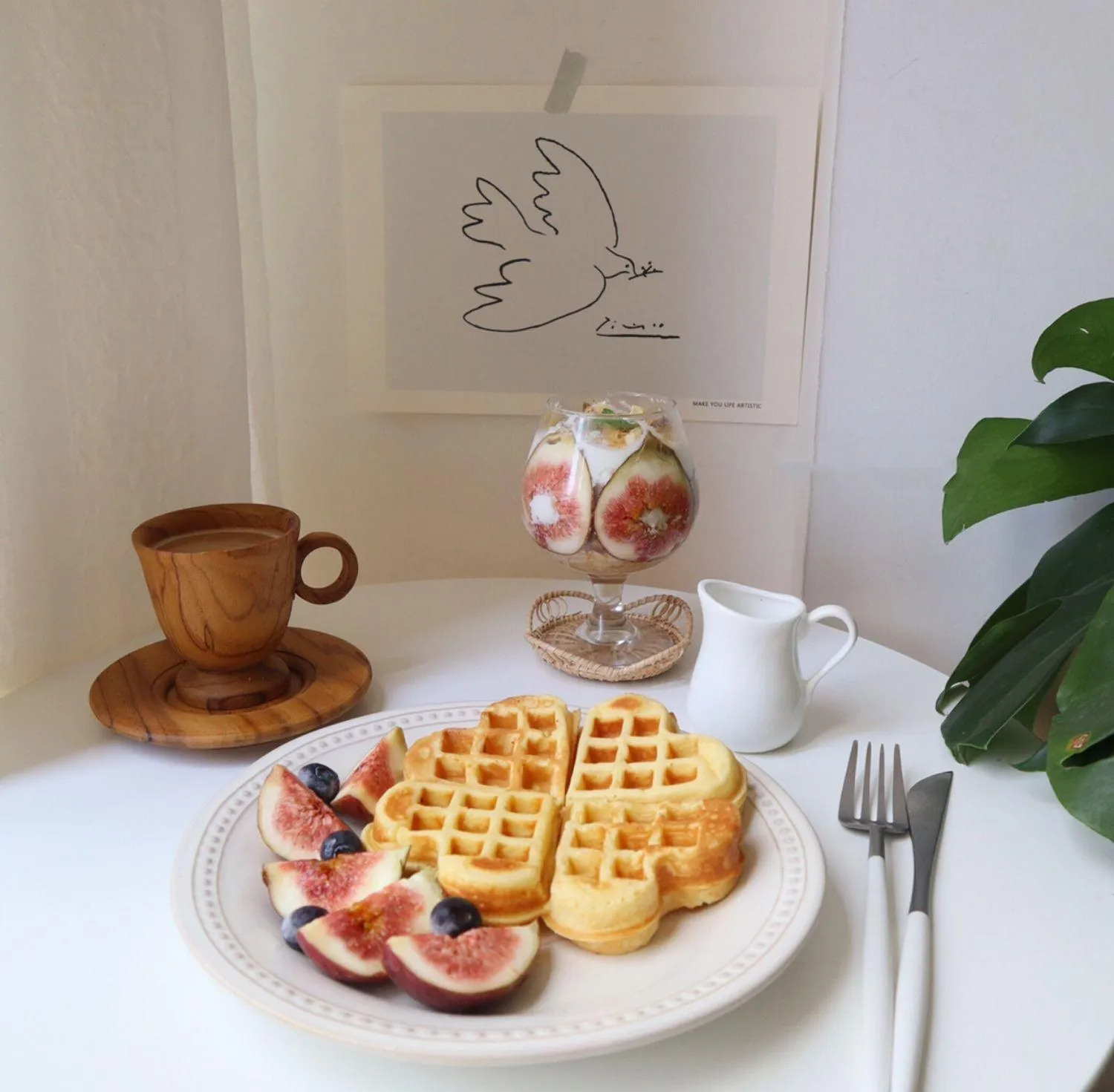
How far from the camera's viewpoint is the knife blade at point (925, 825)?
30.3 inches

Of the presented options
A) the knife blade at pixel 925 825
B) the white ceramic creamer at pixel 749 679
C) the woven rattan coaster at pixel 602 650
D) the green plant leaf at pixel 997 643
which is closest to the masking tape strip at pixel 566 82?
the woven rattan coaster at pixel 602 650

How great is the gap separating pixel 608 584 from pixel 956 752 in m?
0.40

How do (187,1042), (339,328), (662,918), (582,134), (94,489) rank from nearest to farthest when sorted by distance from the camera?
(187,1042) → (662,918) → (94,489) → (582,134) → (339,328)

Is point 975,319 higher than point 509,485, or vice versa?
point 975,319

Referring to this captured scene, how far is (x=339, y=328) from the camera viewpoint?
1523 millimetres

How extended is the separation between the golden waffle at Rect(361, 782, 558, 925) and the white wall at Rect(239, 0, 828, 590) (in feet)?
2.31

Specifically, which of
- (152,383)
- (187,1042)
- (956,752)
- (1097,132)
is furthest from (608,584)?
(1097,132)

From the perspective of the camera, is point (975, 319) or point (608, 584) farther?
point (975, 319)

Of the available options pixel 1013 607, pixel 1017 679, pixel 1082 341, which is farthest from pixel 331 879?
pixel 1082 341

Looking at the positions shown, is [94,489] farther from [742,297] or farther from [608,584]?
[742,297]

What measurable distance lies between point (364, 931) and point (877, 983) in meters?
0.31

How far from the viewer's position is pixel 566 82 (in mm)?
1392

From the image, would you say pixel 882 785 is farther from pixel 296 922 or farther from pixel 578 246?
pixel 578 246

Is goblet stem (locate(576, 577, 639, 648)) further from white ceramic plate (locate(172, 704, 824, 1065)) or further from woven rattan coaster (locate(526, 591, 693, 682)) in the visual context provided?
white ceramic plate (locate(172, 704, 824, 1065))
